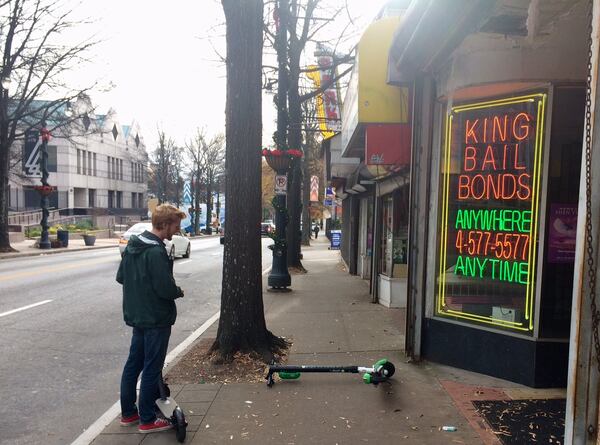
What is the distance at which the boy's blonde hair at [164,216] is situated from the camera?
3973 mm

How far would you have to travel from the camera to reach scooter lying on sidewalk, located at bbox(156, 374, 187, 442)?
3.81 m

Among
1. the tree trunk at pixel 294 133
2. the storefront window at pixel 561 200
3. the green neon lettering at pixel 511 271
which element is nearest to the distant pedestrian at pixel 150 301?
the green neon lettering at pixel 511 271

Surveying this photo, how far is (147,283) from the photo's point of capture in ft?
12.6

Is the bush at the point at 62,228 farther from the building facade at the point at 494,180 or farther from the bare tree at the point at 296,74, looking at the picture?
the building facade at the point at 494,180

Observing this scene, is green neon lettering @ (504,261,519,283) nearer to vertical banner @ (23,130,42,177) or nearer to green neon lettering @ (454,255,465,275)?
green neon lettering @ (454,255,465,275)

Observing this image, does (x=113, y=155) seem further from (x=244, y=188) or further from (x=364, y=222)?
(x=244, y=188)

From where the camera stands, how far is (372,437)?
3.81m

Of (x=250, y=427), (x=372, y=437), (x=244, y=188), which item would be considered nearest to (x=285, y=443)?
(x=250, y=427)

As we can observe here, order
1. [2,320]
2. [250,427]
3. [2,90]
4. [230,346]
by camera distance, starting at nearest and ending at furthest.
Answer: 1. [250,427]
2. [230,346]
3. [2,320]
4. [2,90]

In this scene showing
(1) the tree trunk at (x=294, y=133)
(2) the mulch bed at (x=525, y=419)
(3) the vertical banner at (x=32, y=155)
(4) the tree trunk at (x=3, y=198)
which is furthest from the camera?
(3) the vertical banner at (x=32, y=155)

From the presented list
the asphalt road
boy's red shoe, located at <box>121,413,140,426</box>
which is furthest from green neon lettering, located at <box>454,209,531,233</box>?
the asphalt road

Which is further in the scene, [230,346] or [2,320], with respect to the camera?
[2,320]

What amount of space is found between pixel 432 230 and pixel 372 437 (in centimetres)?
263

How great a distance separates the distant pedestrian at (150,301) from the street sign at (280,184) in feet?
25.9
